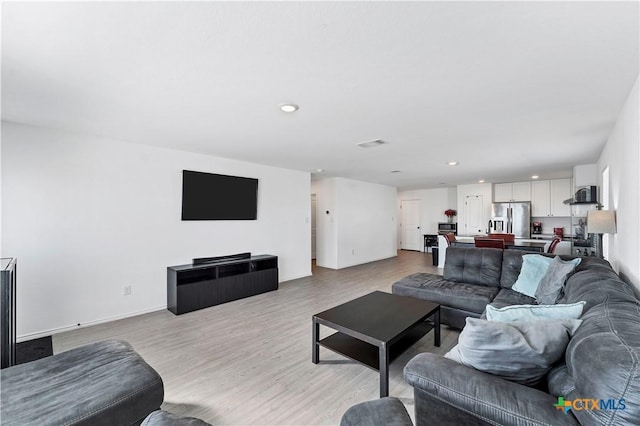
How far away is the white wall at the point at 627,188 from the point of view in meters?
2.08

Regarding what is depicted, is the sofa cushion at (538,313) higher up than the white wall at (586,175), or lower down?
lower down

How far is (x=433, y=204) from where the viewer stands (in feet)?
32.4

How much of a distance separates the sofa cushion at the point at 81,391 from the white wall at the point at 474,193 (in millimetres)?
8726

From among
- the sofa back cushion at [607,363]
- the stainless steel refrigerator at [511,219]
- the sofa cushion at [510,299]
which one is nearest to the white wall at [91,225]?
the sofa cushion at [510,299]

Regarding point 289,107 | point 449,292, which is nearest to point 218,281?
point 289,107

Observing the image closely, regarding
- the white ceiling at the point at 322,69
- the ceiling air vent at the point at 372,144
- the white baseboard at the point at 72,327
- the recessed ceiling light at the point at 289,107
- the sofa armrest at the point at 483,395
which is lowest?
the white baseboard at the point at 72,327

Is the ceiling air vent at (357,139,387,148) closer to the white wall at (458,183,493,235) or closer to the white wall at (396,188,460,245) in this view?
the white wall at (458,183,493,235)

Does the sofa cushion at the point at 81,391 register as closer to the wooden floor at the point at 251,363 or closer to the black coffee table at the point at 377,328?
the wooden floor at the point at 251,363

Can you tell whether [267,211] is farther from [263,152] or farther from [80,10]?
[80,10]

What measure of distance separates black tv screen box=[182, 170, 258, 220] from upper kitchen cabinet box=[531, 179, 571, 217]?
24.4ft

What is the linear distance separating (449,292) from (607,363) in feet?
7.49

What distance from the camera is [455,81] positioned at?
205 cm

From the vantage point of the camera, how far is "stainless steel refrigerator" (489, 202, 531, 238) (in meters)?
7.39

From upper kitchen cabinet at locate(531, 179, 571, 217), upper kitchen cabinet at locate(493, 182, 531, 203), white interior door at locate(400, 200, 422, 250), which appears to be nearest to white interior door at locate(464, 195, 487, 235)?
upper kitchen cabinet at locate(493, 182, 531, 203)
